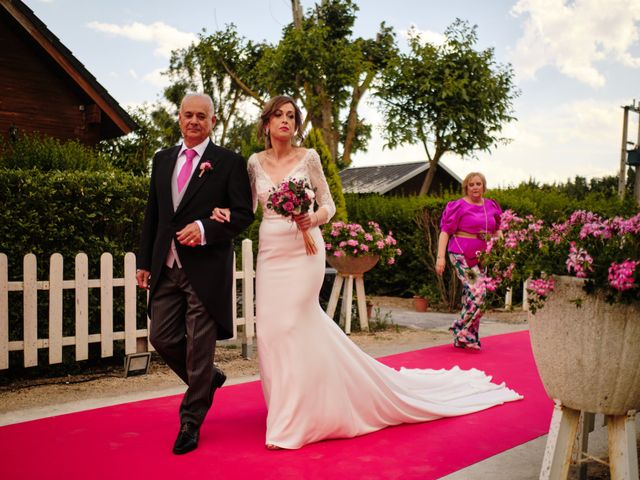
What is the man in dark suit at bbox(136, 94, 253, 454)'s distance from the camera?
398 centimetres

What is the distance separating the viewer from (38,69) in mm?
12930

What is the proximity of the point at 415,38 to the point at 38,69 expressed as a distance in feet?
51.6

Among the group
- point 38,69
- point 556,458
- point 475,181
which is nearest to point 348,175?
point 38,69

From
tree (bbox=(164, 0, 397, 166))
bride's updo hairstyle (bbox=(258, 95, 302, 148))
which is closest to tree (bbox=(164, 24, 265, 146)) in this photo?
tree (bbox=(164, 0, 397, 166))

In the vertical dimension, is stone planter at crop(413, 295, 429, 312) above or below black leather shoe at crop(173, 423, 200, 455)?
below

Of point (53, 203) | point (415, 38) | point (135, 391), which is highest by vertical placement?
point (415, 38)

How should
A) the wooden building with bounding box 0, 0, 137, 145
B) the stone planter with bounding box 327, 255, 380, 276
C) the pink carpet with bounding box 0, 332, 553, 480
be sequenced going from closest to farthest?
the pink carpet with bounding box 0, 332, 553, 480
the stone planter with bounding box 327, 255, 380, 276
the wooden building with bounding box 0, 0, 137, 145

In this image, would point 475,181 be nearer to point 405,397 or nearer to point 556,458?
point 405,397

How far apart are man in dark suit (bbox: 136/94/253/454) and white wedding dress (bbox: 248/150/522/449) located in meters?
0.25

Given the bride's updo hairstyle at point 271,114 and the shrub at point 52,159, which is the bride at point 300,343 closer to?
the bride's updo hairstyle at point 271,114

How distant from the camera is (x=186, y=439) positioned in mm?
3826

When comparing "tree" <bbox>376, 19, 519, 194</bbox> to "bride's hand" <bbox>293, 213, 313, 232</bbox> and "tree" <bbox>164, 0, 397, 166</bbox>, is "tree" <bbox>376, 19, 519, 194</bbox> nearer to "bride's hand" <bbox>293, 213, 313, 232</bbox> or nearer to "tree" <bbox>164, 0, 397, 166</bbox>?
"tree" <bbox>164, 0, 397, 166</bbox>

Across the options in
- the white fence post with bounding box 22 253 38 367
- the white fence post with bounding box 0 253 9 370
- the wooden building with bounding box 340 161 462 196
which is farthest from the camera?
the wooden building with bounding box 340 161 462 196

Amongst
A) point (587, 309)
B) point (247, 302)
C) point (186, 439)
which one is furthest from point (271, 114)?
point (247, 302)
